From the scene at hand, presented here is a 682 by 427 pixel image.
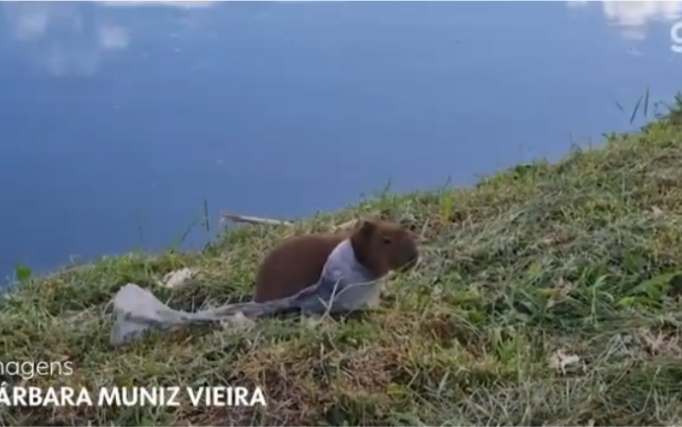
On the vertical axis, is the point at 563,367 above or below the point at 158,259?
above

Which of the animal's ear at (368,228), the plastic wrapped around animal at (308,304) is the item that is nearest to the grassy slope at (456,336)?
the plastic wrapped around animal at (308,304)

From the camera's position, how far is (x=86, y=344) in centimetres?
212

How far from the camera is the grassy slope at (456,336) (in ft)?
6.01

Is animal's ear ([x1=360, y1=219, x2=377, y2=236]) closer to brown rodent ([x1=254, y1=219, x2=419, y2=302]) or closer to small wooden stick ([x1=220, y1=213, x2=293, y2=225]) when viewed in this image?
brown rodent ([x1=254, y1=219, x2=419, y2=302])

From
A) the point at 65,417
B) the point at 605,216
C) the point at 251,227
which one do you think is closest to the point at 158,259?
the point at 251,227

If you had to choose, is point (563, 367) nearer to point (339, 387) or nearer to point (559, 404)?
point (559, 404)

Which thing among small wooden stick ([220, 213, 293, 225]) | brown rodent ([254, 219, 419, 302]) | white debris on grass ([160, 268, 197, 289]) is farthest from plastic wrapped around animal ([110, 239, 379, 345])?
small wooden stick ([220, 213, 293, 225])

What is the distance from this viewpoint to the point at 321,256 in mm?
2180

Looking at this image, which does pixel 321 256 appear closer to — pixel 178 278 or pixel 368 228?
pixel 368 228

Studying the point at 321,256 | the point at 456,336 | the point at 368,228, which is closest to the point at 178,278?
the point at 321,256

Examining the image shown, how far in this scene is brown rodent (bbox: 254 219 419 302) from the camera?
211 centimetres

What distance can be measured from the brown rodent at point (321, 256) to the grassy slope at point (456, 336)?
99mm

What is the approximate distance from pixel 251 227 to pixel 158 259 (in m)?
0.38

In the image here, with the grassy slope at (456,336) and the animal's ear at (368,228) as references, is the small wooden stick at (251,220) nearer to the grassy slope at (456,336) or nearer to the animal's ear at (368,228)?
the grassy slope at (456,336)
